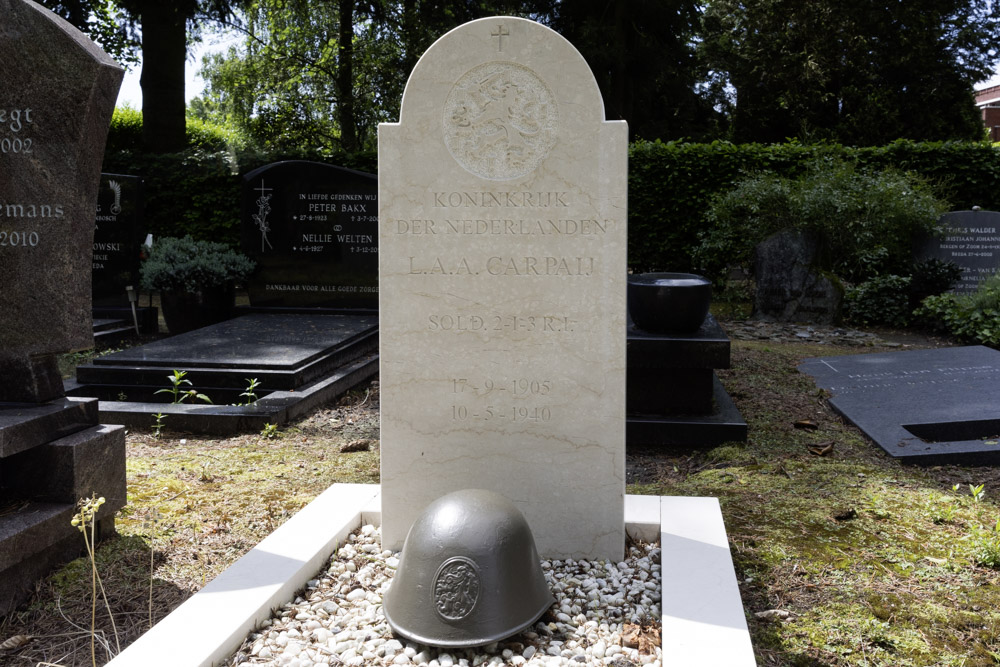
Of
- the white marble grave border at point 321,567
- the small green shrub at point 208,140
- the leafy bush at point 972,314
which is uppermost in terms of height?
the small green shrub at point 208,140

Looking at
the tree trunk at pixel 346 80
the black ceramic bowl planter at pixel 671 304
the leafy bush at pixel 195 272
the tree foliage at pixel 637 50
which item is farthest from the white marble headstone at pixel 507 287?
the tree trunk at pixel 346 80

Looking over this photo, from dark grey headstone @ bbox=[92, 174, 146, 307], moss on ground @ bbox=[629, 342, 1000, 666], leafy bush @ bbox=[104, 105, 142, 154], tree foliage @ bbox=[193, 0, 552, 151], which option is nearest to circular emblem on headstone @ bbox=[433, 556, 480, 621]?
moss on ground @ bbox=[629, 342, 1000, 666]

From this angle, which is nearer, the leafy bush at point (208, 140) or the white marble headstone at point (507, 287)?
the white marble headstone at point (507, 287)

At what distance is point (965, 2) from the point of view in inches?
824

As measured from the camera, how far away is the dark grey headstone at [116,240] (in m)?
10.2

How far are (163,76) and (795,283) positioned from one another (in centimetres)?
1107

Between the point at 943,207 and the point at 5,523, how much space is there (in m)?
12.3

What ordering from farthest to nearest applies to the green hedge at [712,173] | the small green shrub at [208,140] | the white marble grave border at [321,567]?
1. the small green shrub at [208,140]
2. the green hedge at [712,173]
3. the white marble grave border at [321,567]

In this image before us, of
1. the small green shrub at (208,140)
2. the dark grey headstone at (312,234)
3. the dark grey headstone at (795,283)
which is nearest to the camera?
the dark grey headstone at (312,234)

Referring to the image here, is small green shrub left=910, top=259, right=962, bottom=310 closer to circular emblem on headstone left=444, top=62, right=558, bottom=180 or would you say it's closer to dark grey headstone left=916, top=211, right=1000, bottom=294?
dark grey headstone left=916, top=211, right=1000, bottom=294

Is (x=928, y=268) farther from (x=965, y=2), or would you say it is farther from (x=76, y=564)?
(x=965, y=2)

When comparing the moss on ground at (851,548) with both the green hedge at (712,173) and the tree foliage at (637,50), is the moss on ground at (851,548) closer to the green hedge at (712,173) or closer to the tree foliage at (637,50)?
the green hedge at (712,173)

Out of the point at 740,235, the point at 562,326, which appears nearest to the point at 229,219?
the point at 740,235

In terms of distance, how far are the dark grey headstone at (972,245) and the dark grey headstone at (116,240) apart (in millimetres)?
11091
